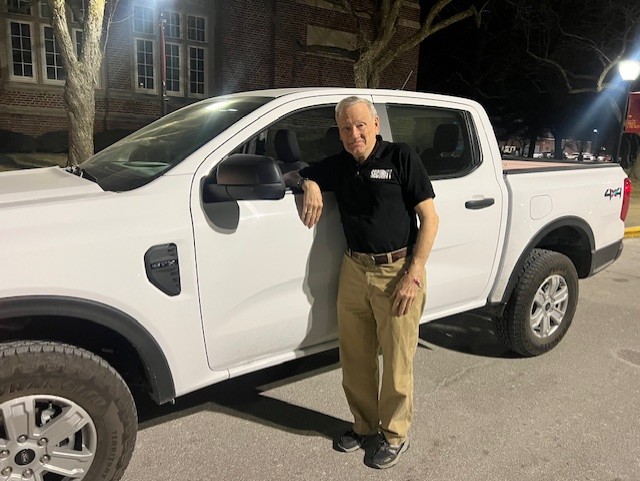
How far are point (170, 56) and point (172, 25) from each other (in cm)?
94

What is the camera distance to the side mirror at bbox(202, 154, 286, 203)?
234 centimetres

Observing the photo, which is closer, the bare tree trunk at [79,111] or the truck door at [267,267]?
the truck door at [267,267]

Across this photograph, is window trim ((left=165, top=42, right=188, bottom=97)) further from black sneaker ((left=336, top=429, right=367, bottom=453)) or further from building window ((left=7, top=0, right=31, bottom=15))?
black sneaker ((left=336, top=429, right=367, bottom=453))

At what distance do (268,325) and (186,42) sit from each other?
17226 mm

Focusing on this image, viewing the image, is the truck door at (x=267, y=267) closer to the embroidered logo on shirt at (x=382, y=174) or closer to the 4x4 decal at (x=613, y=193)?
the embroidered logo on shirt at (x=382, y=174)

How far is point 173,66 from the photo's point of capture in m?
18.1

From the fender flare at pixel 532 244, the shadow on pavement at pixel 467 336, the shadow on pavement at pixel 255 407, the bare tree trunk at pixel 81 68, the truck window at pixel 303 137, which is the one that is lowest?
the shadow on pavement at pixel 255 407

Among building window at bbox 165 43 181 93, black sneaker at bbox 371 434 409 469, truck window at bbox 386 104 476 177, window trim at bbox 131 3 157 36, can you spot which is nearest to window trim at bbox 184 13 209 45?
building window at bbox 165 43 181 93

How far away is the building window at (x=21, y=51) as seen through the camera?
51.1 feet

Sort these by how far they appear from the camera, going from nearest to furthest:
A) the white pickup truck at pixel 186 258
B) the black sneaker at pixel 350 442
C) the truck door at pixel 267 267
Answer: the white pickup truck at pixel 186 258, the truck door at pixel 267 267, the black sneaker at pixel 350 442

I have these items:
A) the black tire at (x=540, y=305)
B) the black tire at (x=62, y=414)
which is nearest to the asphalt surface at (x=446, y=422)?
the black tire at (x=540, y=305)

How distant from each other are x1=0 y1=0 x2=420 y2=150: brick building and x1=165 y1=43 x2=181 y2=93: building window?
0.03 metres

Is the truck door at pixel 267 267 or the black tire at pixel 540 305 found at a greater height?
the truck door at pixel 267 267

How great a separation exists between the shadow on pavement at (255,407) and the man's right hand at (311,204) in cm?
122
